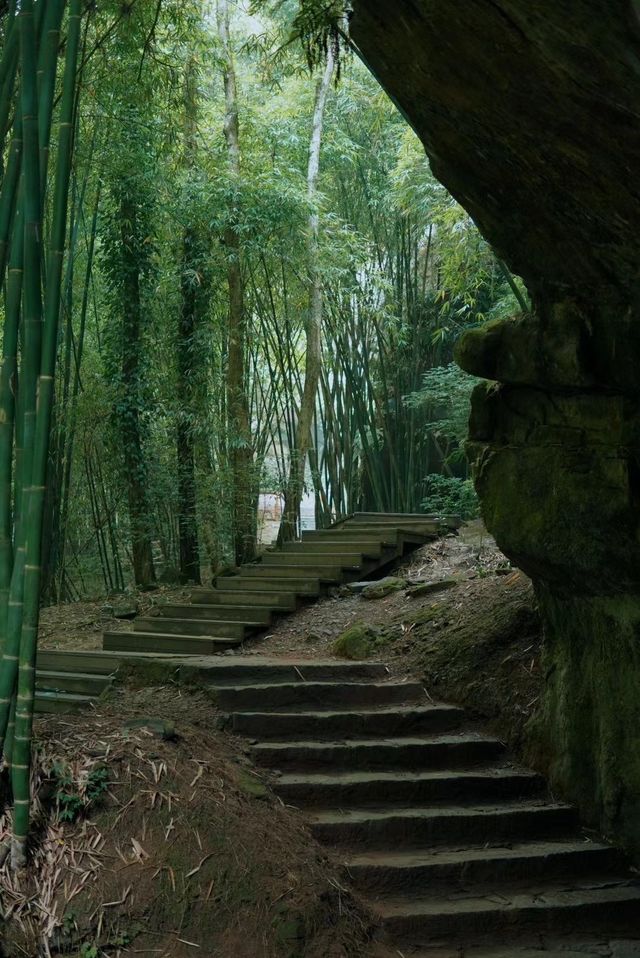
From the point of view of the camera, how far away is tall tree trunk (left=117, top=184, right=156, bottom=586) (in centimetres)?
919

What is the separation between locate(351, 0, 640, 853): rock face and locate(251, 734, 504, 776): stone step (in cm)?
31

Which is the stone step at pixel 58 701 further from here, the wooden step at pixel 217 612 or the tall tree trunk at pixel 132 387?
the tall tree trunk at pixel 132 387

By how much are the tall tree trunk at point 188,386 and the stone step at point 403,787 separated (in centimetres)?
533

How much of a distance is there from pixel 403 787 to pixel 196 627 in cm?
242

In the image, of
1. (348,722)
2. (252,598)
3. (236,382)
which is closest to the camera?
(348,722)

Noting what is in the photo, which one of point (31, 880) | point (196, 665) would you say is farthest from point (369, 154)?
point (31, 880)

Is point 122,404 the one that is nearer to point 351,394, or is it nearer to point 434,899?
point 351,394

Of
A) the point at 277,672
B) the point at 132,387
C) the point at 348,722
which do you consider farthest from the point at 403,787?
the point at 132,387

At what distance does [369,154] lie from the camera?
1089cm

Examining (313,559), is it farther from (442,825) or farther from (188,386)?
(442,825)

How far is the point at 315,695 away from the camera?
473cm

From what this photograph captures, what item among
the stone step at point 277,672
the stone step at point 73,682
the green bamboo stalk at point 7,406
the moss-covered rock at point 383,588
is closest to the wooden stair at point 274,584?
the moss-covered rock at point 383,588

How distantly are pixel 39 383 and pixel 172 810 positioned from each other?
4.98 ft

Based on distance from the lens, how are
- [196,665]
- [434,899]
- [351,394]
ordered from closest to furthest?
[434,899] → [196,665] → [351,394]
